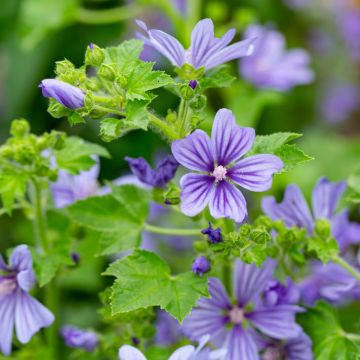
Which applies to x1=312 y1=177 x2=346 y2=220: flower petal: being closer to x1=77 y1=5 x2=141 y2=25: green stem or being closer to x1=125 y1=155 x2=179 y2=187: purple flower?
x1=125 y1=155 x2=179 y2=187: purple flower

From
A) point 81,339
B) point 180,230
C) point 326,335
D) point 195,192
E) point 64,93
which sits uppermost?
point 64,93

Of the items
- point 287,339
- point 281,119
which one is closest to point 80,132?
point 281,119

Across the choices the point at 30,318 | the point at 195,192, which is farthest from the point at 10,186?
the point at 195,192

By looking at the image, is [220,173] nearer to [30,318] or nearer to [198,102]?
[198,102]

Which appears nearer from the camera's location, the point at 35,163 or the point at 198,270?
the point at 198,270

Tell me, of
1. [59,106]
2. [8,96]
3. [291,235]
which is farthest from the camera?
[8,96]

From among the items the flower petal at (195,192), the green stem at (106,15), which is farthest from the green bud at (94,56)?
the green stem at (106,15)

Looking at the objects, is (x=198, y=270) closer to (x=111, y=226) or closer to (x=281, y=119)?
(x=111, y=226)
